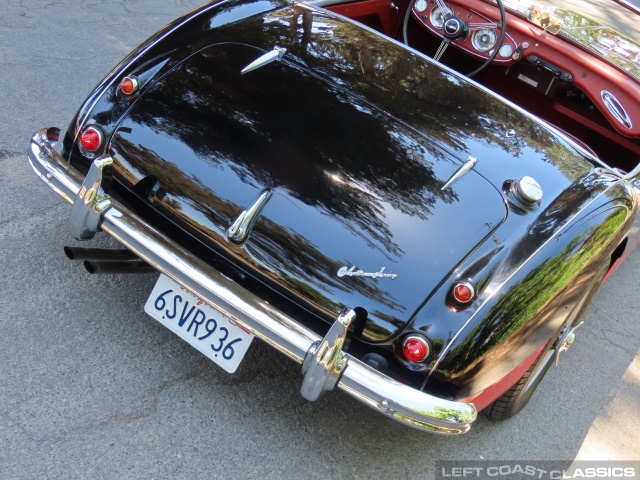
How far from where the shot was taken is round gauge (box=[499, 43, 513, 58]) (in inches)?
155

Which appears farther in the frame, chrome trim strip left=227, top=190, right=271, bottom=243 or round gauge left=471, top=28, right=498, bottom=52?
round gauge left=471, top=28, right=498, bottom=52

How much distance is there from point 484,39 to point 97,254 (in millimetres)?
2446

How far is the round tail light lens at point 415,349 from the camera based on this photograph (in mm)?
2252

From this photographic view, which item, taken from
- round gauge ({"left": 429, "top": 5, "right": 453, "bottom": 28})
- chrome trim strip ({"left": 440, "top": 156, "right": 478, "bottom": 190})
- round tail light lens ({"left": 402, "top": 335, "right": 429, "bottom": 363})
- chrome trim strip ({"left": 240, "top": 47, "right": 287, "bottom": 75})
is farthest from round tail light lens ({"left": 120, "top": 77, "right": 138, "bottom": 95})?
round gauge ({"left": 429, "top": 5, "right": 453, "bottom": 28})

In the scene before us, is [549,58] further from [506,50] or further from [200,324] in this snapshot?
[200,324]

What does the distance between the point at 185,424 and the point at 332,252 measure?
83 centimetres

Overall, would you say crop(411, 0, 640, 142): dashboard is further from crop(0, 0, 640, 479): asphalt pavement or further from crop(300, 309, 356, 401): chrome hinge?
crop(300, 309, 356, 401): chrome hinge

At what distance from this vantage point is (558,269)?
2527 millimetres

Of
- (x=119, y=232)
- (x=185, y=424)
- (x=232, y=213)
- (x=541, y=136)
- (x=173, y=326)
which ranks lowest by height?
(x=185, y=424)

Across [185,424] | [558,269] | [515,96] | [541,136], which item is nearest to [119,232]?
[185,424]

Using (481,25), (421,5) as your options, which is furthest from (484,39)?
(421,5)

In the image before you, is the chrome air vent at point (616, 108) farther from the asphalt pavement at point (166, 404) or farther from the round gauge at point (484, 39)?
the asphalt pavement at point (166, 404)

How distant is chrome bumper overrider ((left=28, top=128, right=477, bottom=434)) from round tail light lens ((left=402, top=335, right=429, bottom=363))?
0.37 ft

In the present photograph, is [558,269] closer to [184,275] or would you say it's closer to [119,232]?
[184,275]
